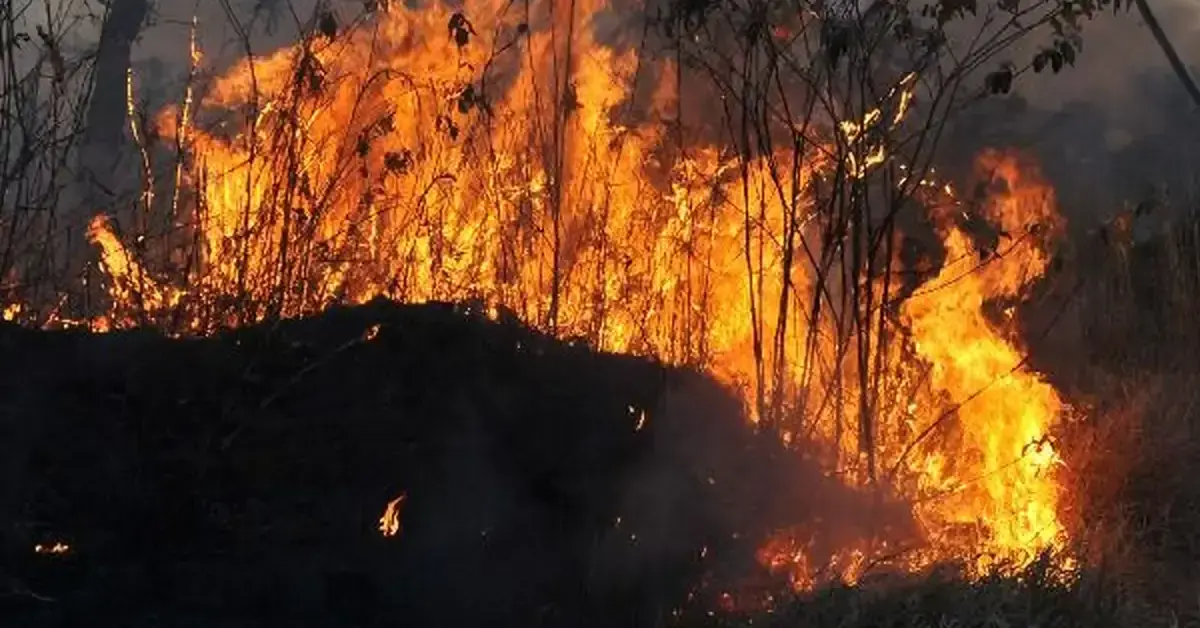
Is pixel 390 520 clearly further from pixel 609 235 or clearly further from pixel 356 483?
pixel 609 235

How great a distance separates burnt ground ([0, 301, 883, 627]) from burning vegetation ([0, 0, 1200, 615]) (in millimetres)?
234

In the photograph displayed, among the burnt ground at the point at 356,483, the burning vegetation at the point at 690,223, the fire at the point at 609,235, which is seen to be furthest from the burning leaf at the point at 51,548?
the fire at the point at 609,235

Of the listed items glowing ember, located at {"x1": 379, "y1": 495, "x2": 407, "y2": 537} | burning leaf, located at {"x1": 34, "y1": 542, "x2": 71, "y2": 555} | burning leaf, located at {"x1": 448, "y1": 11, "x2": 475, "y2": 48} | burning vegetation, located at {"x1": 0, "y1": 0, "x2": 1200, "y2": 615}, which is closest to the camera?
burning leaf, located at {"x1": 34, "y1": 542, "x2": 71, "y2": 555}

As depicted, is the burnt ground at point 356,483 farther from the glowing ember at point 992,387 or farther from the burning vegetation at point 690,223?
the glowing ember at point 992,387

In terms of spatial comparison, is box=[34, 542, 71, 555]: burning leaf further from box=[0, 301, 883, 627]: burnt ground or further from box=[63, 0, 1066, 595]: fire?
box=[63, 0, 1066, 595]: fire

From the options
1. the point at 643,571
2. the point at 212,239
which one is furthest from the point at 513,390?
the point at 212,239

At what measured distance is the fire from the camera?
559cm

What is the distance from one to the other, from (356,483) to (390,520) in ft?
0.58

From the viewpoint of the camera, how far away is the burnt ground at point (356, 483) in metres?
3.96

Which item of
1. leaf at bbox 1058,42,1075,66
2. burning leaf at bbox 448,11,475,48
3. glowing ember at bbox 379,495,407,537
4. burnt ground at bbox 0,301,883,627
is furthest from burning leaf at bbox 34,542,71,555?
leaf at bbox 1058,42,1075,66

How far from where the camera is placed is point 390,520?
421 cm

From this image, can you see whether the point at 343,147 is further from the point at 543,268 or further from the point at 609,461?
the point at 609,461

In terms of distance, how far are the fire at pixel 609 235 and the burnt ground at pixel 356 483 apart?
752mm

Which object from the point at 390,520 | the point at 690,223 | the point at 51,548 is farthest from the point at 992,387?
the point at 51,548
